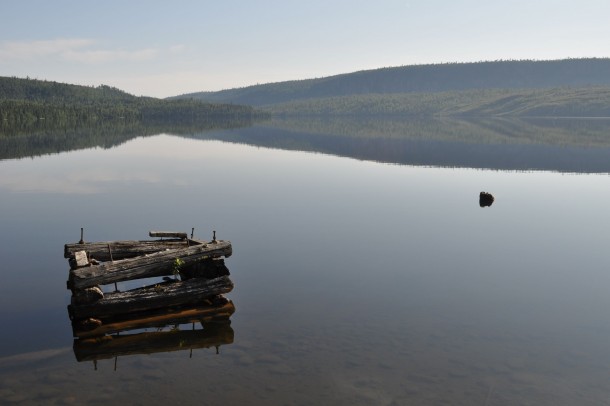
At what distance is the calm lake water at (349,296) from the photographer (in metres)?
10.9

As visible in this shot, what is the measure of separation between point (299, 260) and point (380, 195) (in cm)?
1659

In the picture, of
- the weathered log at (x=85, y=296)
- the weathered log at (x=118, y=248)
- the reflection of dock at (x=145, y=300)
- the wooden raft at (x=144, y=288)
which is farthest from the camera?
the weathered log at (x=118, y=248)

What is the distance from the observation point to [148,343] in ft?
42.2

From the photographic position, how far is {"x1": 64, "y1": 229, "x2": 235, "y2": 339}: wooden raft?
13.2 metres

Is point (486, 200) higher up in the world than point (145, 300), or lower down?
higher up

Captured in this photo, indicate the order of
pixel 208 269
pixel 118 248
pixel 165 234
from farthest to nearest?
pixel 165 234, pixel 118 248, pixel 208 269

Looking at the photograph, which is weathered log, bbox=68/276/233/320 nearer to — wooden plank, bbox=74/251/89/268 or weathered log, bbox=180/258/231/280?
weathered log, bbox=180/258/231/280

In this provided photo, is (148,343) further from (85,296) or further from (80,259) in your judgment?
(80,259)

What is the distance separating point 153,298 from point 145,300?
0.67ft

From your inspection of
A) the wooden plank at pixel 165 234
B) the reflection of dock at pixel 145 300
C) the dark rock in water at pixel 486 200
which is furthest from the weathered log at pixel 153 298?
the dark rock in water at pixel 486 200

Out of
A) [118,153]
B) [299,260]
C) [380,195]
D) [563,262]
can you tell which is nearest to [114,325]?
[299,260]

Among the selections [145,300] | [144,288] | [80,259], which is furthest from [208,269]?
[80,259]

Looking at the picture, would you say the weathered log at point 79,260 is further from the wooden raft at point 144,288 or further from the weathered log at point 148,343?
→ the weathered log at point 148,343

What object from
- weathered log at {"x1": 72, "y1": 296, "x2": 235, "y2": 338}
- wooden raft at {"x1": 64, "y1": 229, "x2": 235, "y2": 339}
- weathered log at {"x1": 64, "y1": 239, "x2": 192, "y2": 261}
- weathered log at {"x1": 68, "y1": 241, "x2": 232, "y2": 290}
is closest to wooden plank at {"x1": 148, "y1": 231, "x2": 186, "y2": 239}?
weathered log at {"x1": 64, "y1": 239, "x2": 192, "y2": 261}
